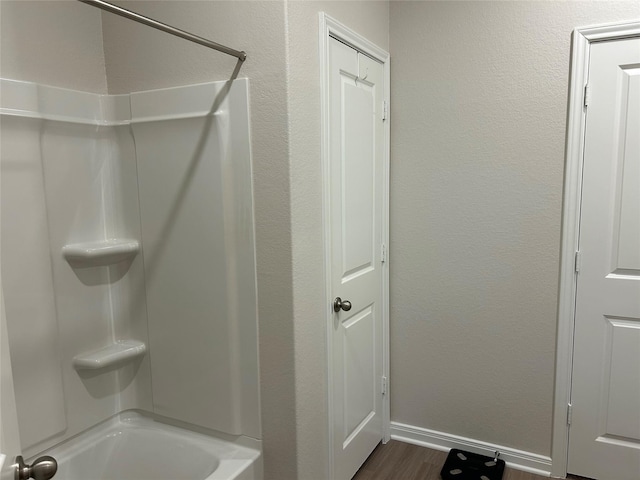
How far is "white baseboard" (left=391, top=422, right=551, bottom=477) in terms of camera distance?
94.0 inches

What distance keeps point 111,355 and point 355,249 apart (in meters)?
1.14

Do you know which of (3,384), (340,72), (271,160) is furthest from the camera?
(340,72)

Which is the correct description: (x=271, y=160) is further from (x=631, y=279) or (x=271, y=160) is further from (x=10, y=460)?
(x=631, y=279)

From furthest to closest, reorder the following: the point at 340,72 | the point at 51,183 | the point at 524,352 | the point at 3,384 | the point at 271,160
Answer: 1. the point at 524,352
2. the point at 340,72
3. the point at 51,183
4. the point at 271,160
5. the point at 3,384

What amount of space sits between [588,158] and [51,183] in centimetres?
223

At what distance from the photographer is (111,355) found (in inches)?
81.3

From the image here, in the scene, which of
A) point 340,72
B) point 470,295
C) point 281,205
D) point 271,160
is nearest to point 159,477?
point 281,205

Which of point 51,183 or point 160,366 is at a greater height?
point 51,183

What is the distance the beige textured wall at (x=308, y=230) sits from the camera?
5.80ft

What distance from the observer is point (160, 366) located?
7.06 feet

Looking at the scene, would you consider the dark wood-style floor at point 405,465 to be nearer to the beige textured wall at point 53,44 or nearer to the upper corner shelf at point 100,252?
the upper corner shelf at point 100,252

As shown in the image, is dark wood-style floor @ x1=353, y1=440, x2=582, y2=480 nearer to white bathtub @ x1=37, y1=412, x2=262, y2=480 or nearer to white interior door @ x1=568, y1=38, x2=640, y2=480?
white interior door @ x1=568, y1=38, x2=640, y2=480

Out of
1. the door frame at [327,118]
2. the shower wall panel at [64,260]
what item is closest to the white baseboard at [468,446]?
the door frame at [327,118]

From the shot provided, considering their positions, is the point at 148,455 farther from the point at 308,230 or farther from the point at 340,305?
the point at 308,230
